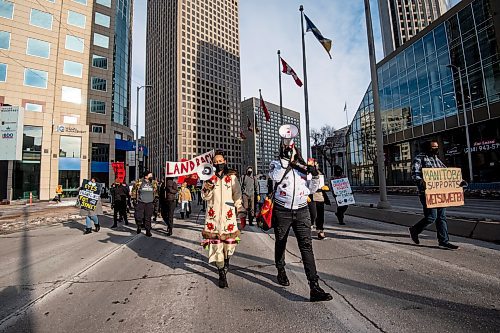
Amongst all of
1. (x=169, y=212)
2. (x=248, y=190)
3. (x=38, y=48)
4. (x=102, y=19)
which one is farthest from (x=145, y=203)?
(x=102, y=19)

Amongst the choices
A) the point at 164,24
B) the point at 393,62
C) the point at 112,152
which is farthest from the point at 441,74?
the point at 164,24

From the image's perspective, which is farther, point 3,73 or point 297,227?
point 3,73

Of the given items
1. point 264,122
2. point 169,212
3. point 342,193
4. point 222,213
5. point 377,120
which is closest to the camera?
point 222,213

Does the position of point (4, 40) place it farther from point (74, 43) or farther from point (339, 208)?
point (339, 208)

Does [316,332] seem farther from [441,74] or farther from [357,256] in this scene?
[441,74]

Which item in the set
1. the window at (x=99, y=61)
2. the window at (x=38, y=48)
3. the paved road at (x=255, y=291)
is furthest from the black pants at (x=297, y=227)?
the window at (x=99, y=61)

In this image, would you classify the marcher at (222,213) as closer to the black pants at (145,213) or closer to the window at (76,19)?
the black pants at (145,213)

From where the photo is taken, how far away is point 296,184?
3.82 metres

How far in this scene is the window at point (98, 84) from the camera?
38.6m

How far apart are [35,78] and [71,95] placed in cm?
389

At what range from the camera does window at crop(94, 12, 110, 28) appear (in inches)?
1564

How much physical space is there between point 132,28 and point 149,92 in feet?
Answer: 334

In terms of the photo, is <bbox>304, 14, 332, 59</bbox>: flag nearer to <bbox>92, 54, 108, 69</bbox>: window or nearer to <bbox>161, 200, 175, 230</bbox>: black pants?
<bbox>161, 200, 175, 230</bbox>: black pants

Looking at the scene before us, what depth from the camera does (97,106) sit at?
38.6 m
